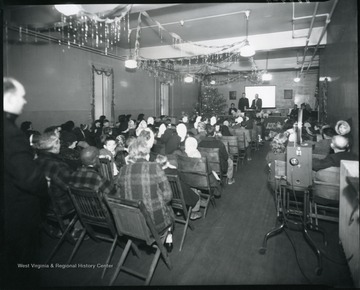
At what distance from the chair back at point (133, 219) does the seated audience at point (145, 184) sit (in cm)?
15

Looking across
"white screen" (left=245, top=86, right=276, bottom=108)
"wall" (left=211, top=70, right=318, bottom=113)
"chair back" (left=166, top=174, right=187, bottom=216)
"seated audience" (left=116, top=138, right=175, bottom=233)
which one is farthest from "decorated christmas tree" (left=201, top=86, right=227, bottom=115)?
"seated audience" (left=116, top=138, right=175, bottom=233)

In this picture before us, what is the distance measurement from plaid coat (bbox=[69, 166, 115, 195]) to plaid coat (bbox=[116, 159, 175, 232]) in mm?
216

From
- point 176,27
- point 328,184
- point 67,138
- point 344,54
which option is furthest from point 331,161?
point 176,27

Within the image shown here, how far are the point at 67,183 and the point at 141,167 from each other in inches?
35.3

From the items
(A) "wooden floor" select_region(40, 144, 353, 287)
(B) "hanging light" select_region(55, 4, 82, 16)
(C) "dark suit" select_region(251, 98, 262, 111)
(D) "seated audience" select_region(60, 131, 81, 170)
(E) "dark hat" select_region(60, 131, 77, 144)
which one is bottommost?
(A) "wooden floor" select_region(40, 144, 353, 287)

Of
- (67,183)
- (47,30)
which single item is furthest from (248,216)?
(47,30)

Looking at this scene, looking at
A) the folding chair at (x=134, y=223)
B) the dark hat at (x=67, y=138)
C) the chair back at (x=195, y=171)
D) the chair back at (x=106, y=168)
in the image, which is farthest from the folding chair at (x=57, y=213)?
the dark hat at (x=67, y=138)

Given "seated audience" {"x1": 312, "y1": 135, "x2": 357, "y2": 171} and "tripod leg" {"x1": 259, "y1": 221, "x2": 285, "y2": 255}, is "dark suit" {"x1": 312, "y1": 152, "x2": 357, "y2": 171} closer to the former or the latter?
"seated audience" {"x1": 312, "y1": 135, "x2": 357, "y2": 171}

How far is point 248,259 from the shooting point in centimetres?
251

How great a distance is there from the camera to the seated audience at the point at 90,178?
241 cm

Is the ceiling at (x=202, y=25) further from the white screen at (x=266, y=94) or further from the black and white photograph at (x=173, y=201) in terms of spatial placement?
the white screen at (x=266, y=94)

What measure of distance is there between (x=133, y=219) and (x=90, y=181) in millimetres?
625

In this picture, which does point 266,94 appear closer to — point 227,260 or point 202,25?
point 202,25

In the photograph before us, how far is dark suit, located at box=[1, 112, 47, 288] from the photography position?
6.09 ft
